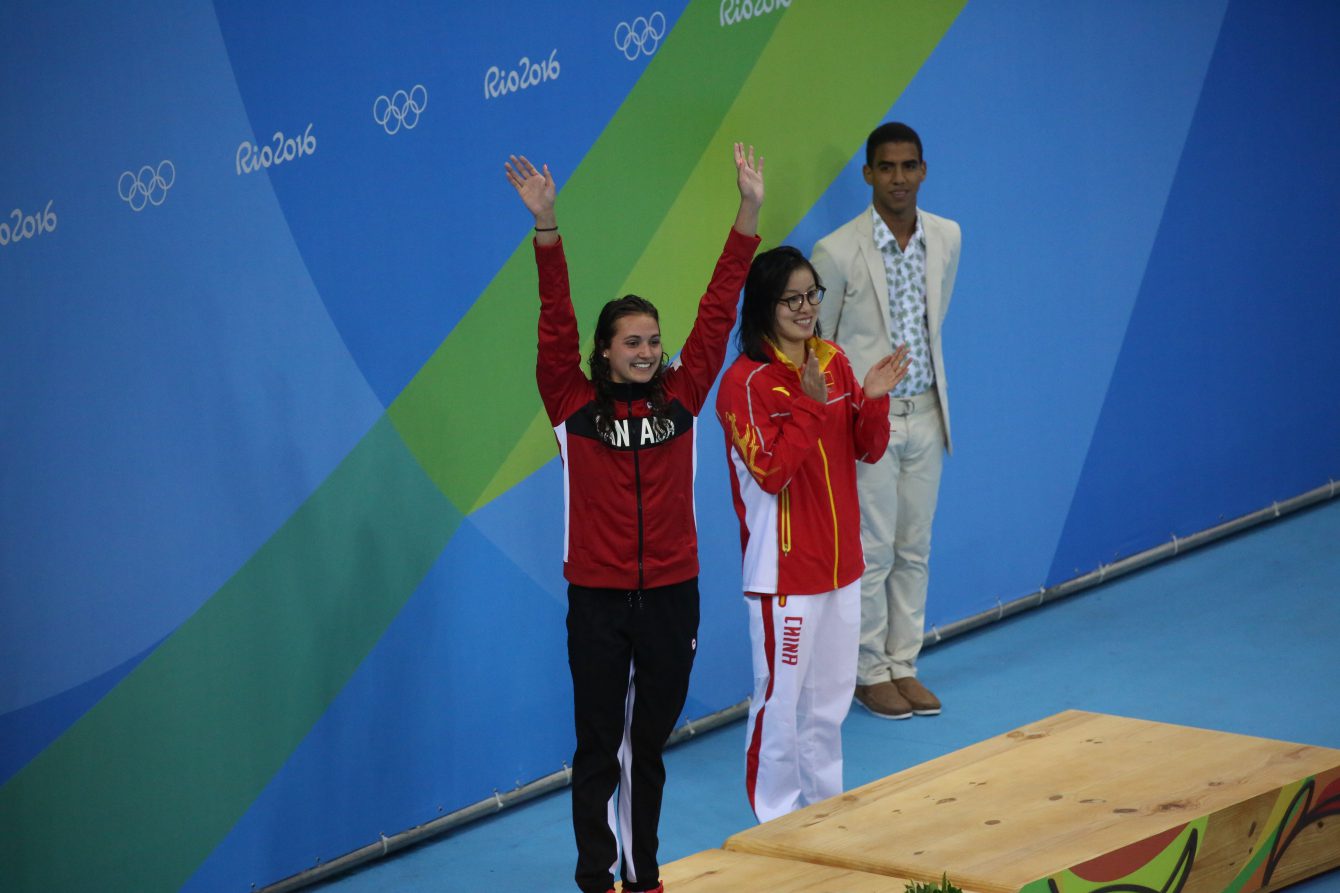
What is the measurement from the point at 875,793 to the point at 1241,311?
396cm

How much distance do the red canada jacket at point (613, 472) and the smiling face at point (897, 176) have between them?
176 centimetres

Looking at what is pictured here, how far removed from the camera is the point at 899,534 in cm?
562

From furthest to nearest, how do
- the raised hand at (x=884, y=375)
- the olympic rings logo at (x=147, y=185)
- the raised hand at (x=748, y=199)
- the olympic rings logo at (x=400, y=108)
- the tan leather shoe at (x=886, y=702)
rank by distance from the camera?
Answer: the tan leather shoe at (x=886, y=702) → the olympic rings logo at (x=400, y=108) → the raised hand at (x=884, y=375) → the olympic rings logo at (x=147, y=185) → the raised hand at (x=748, y=199)

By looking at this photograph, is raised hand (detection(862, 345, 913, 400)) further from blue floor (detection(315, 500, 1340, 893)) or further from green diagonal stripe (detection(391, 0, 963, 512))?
blue floor (detection(315, 500, 1340, 893))

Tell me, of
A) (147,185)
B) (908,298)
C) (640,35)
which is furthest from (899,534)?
(147,185)

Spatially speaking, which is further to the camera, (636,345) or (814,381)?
(814,381)

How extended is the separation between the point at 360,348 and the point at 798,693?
1.48m

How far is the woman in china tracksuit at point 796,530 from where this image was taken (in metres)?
4.28

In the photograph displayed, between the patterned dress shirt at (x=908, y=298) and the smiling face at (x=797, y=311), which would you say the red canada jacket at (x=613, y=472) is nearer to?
the smiling face at (x=797, y=311)

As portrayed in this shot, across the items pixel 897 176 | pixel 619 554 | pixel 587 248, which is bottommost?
pixel 619 554

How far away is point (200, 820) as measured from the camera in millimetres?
4262

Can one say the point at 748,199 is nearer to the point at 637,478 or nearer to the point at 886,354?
the point at 637,478

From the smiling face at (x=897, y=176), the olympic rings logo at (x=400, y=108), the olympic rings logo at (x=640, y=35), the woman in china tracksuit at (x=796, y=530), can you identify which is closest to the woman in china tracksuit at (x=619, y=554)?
the woman in china tracksuit at (x=796, y=530)

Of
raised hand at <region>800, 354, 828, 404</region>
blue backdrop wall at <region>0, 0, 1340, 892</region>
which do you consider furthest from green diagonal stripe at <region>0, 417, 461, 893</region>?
raised hand at <region>800, 354, 828, 404</region>
